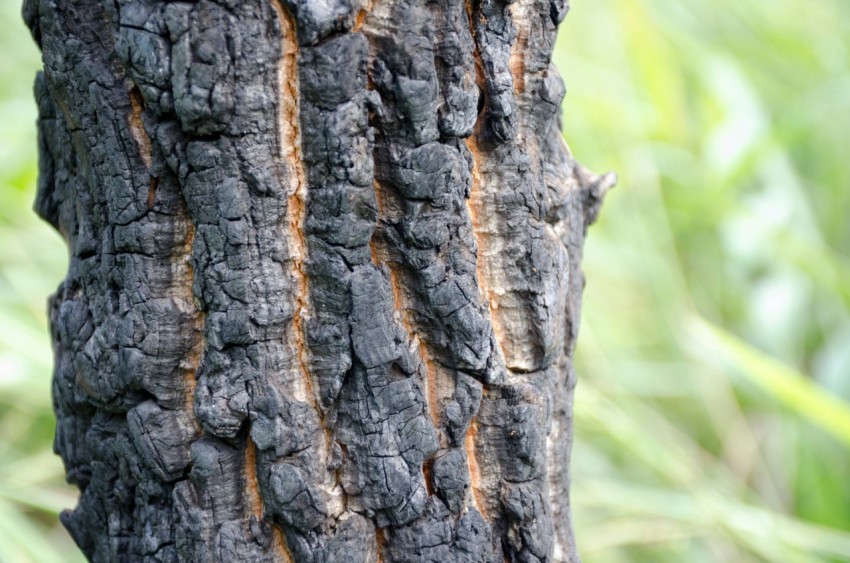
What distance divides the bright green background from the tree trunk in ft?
1.65

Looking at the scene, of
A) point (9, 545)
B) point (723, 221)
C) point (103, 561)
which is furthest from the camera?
point (723, 221)

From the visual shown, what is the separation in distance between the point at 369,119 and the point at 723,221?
1127 mm

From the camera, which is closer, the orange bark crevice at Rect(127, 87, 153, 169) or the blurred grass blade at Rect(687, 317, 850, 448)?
the orange bark crevice at Rect(127, 87, 153, 169)

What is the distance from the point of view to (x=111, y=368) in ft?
1.43

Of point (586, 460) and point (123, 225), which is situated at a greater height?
point (586, 460)

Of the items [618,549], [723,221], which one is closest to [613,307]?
[723,221]

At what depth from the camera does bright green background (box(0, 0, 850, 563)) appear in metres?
0.97

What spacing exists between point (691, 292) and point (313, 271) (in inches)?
48.1

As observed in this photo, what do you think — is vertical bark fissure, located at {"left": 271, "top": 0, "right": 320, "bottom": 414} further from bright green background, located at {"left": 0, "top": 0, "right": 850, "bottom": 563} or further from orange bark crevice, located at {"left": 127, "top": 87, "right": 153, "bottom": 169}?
bright green background, located at {"left": 0, "top": 0, "right": 850, "bottom": 563}

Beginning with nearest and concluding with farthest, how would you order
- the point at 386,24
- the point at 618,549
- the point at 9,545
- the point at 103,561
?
the point at 386,24
the point at 103,561
the point at 9,545
the point at 618,549

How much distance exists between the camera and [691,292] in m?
1.50

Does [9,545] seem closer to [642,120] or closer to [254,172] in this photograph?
[254,172]

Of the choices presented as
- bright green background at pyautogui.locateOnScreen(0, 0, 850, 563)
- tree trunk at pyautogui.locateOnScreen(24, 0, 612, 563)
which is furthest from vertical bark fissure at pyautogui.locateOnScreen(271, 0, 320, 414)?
bright green background at pyautogui.locateOnScreen(0, 0, 850, 563)

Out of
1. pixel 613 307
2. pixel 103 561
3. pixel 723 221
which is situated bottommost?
pixel 103 561
